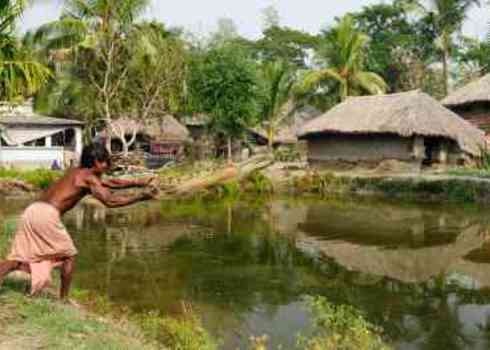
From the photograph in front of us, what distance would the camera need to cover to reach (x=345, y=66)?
32.2 metres

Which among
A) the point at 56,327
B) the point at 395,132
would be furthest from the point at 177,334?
the point at 395,132

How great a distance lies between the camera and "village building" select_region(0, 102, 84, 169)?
2444 centimetres

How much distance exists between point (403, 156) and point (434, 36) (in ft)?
55.7

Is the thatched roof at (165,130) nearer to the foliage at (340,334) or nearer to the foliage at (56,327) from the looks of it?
the foliage at (340,334)

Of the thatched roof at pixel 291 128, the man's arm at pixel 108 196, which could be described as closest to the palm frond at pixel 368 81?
the thatched roof at pixel 291 128

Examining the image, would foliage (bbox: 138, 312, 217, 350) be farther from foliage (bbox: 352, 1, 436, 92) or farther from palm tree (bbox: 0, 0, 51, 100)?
foliage (bbox: 352, 1, 436, 92)

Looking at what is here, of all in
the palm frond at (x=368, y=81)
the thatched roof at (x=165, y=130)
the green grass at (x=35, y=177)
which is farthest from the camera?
the palm frond at (x=368, y=81)

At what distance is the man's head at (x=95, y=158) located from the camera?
5363mm

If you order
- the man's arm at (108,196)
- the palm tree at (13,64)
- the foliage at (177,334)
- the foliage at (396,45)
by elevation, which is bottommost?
the foliage at (177,334)

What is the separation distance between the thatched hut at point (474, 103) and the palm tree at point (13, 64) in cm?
1868

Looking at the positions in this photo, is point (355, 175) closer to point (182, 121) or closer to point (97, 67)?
point (97, 67)

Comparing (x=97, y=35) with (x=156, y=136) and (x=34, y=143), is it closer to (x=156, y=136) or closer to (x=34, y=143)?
(x=34, y=143)

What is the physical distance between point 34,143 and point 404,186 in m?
15.5

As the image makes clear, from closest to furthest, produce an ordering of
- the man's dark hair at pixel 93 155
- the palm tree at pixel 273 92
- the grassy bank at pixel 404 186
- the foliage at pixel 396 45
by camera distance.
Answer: the man's dark hair at pixel 93 155 < the grassy bank at pixel 404 186 < the palm tree at pixel 273 92 < the foliage at pixel 396 45
